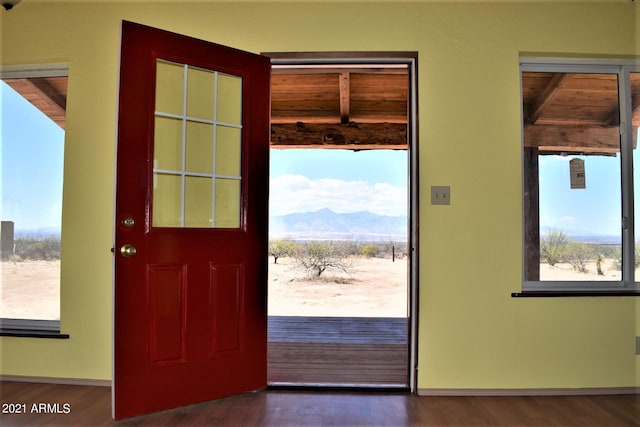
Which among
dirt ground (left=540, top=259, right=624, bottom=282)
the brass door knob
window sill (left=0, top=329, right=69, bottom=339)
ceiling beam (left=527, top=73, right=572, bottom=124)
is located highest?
ceiling beam (left=527, top=73, right=572, bottom=124)

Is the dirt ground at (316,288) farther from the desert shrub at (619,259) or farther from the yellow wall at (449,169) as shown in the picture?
the yellow wall at (449,169)

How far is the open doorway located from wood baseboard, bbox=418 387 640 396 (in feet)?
0.63

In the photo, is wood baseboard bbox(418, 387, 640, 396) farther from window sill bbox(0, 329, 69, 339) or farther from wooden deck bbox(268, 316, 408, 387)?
window sill bbox(0, 329, 69, 339)

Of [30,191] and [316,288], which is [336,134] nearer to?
[316,288]

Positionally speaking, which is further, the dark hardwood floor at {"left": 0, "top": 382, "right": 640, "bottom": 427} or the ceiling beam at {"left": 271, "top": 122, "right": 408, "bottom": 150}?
the ceiling beam at {"left": 271, "top": 122, "right": 408, "bottom": 150}

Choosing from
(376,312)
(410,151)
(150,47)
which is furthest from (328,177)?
(150,47)

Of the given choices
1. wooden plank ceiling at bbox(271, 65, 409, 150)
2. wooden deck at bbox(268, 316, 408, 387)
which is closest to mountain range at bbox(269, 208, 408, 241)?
wooden plank ceiling at bbox(271, 65, 409, 150)

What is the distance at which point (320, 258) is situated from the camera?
786cm

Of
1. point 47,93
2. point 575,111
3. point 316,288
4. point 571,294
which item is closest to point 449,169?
point 575,111

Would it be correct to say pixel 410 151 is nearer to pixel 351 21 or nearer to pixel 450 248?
pixel 450 248

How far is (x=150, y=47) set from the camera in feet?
7.40

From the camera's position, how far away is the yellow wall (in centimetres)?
258

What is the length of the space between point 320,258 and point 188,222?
5580mm

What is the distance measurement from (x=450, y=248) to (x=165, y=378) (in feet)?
5.95
